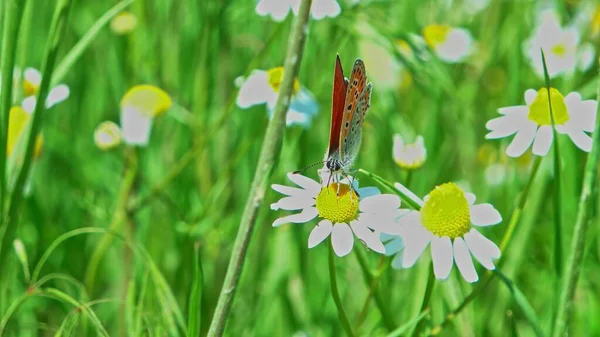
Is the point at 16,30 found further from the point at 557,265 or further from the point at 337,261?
the point at 337,261

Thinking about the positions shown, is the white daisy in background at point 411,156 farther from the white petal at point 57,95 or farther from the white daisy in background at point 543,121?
the white petal at point 57,95

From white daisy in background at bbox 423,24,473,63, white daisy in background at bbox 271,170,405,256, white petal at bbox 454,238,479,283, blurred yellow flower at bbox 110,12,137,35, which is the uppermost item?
blurred yellow flower at bbox 110,12,137,35

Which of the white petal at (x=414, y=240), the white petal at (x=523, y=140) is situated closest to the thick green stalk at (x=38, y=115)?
the white petal at (x=414, y=240)

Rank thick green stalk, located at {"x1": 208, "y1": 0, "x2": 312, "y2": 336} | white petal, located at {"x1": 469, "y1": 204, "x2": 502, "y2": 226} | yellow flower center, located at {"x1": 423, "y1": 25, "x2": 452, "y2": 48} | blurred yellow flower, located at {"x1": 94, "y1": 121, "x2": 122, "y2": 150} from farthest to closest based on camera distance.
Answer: yellow flower center, located at {"x1": 423, "y1": 25, "x2": 452, "y2": 48}, blurred yellow flower, located at {"x1": 94, "y1": 121, "x2": 122, "y2": 150}, white petal, located at {"x1": 469, "y1": 204, "x2": 502, "y2": 226}, thick green stalk, located at {"x1": 208, "y1": 0, "x2": 312, "y2": 336}

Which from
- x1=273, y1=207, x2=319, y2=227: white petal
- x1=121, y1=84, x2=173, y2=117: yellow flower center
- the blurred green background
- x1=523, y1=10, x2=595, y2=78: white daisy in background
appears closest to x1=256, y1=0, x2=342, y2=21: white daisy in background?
the blurred green background

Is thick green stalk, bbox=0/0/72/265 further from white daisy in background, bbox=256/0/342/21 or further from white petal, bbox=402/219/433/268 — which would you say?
white petal, bbox=402/219/433/268

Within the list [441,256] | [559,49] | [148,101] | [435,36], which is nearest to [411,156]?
[441,256]
